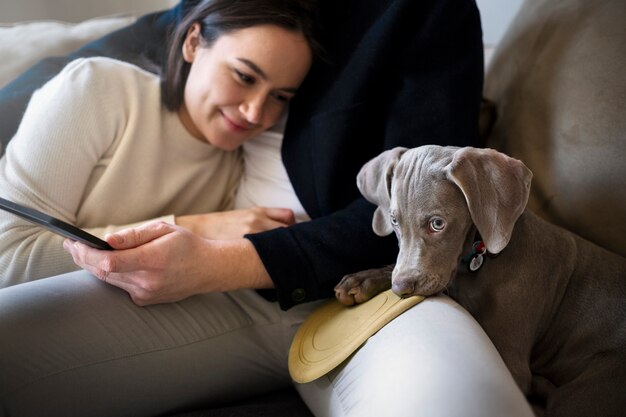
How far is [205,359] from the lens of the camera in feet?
4.36

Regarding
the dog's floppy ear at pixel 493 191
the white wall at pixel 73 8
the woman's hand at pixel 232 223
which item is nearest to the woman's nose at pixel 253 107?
the woman's hand at pixel 232 223

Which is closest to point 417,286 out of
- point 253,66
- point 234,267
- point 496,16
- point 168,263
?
point 234,267

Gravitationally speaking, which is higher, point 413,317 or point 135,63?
point 135,63

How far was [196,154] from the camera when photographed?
5.65ft

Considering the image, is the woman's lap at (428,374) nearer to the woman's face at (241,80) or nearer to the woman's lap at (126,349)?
the woman's lap at (126,349)

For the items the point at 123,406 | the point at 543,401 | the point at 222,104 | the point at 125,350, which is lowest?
the point at 543,401

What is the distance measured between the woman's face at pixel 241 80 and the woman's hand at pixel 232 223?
26cm

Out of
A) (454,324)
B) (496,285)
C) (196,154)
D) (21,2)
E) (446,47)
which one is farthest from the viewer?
(21,2)

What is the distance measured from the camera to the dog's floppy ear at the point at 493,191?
1.07 m

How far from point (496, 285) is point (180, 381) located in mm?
735

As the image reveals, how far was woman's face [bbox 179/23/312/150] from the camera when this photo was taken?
1504mm

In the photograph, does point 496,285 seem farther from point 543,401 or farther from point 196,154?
point 196,154

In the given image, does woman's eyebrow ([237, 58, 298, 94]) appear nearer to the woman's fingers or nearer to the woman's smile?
the woman's smile

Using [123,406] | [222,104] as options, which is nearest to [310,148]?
[222,104]
